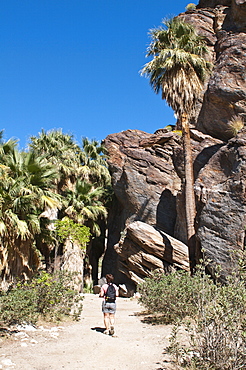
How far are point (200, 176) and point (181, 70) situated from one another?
17.9 ft

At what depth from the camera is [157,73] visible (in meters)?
17.7

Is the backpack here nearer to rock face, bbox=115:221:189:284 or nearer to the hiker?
the hiker

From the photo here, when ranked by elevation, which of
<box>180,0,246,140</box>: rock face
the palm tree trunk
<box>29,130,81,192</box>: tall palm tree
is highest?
<box>180,0,246,140</box>: rock face

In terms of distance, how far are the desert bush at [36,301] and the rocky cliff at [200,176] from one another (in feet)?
18.9

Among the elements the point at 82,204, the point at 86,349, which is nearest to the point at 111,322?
the point at 86,349

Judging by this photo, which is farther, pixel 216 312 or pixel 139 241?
pixel 139 241

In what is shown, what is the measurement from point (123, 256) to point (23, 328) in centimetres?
1236

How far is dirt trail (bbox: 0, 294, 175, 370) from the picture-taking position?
594cm

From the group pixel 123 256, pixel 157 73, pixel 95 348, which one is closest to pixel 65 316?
pixel 95 348

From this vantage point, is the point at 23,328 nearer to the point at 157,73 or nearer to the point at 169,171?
the point at 157,73

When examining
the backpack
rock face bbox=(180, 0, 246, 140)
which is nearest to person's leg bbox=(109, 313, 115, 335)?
the backpack

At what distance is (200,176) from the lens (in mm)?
16531

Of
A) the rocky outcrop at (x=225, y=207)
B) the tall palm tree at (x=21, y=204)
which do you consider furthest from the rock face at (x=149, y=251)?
the tall palm tree at (x=21, y=204)

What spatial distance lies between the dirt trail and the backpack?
0.86 metres
